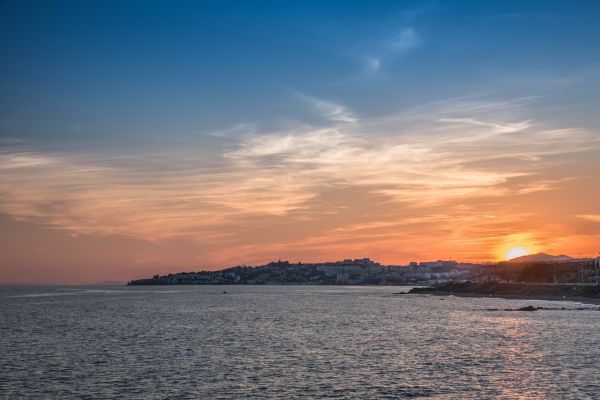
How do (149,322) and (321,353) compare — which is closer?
(321,353)

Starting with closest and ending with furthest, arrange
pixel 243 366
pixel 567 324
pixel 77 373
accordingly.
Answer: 1. pixel 77 373
2. pixel 243 366
3. pixel 567 324

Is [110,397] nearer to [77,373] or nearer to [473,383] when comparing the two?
[77,373]

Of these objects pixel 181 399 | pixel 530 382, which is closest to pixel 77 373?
pixel 181 399

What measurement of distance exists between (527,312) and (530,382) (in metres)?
102

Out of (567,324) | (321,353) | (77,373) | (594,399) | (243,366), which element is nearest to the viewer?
(594,399)

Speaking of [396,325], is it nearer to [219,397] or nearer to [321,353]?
[321,353]

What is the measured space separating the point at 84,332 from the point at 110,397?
59179mm

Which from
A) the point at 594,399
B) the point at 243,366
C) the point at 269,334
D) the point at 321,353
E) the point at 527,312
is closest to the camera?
the point at 594,399

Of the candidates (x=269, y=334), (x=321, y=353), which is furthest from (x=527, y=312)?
(x=321, y=353)

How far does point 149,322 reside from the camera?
127688 mm

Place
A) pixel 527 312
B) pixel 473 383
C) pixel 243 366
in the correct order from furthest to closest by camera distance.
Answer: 1. pixel 527 312
2. pixel 243 366
3. pixel 473 383

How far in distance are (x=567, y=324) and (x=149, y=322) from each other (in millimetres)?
78909

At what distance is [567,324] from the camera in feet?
370

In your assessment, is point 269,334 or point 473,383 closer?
point 473,383
